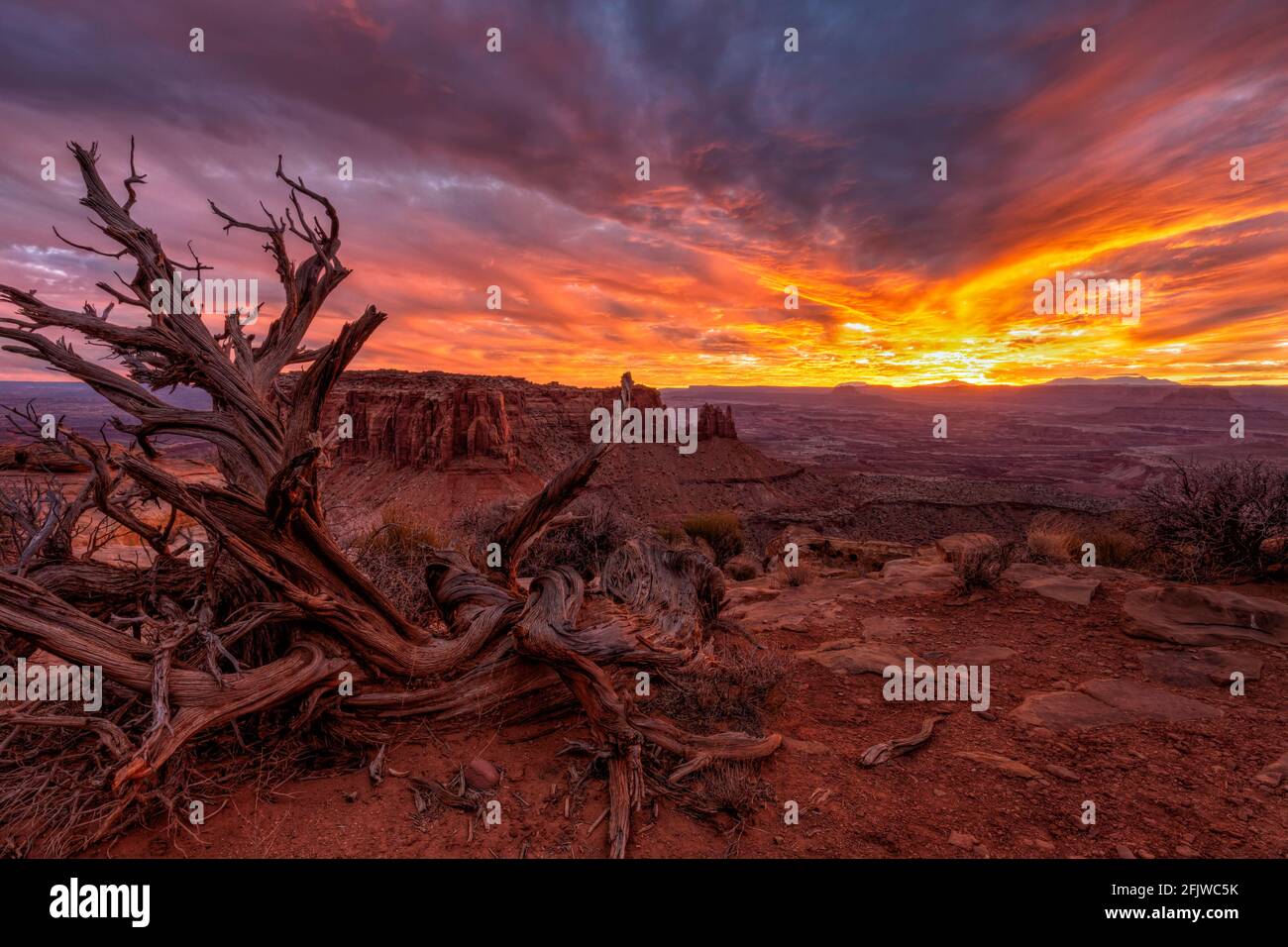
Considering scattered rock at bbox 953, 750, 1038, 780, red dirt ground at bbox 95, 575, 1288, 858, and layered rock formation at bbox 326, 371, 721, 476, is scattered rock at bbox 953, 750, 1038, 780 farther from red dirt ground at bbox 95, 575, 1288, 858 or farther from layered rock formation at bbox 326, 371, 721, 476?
layered rock formation at bbox 326, 371, 721, 476

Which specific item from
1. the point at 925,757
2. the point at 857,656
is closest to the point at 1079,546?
the point at 857,656

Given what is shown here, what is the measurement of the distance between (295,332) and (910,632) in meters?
7.48

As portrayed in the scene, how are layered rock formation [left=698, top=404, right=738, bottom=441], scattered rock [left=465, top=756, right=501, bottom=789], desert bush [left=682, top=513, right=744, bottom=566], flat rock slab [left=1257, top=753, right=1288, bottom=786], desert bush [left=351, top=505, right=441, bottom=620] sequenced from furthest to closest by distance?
layered rock formation [left=698, top=404, right=738, bottom=441] < desert bush [left=682, top=513, right=744, bottom=566] < desert bush [left=351, top=505, right=441, bottom=620] < scattered rock [left=465, top=756, right=501, bottom=789] < flat rock slab [left=1257, top=753, right=1288, bottom=786]

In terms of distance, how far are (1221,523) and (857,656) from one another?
20.7 feet

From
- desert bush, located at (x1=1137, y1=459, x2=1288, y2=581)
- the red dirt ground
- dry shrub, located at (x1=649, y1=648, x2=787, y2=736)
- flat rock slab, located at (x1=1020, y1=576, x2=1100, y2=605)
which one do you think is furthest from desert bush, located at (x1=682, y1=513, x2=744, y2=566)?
the red dirt ground

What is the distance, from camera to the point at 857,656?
247 inches

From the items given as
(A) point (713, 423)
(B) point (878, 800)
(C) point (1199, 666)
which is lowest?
(B) point (878, 800)

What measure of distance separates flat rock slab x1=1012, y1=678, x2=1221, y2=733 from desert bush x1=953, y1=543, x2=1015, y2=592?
285cm

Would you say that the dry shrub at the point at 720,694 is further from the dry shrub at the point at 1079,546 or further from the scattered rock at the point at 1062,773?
the dry shrub at the point at 1079,546

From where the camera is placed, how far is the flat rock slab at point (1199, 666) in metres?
5.29

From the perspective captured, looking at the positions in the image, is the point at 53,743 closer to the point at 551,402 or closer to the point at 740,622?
the point at 740,622

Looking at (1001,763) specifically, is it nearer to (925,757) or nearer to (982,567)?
(925,757)

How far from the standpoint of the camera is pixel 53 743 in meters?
3.55

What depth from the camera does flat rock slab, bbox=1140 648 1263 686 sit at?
529 cm
